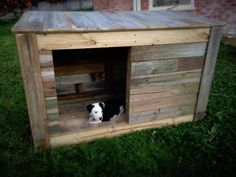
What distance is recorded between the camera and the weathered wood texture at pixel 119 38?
7.39ft

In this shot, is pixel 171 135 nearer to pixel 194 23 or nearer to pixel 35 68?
pixel 194 23

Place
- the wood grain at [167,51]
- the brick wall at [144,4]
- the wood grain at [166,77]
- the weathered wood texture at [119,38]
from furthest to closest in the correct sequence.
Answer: the brick wall at [144,4] → the wood grain at [166,77] → the wood grain at [167,51] → the weathered wood texture at [119,38]

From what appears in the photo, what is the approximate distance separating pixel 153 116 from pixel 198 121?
75 centimetres

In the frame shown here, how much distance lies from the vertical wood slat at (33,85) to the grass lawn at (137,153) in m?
0.26

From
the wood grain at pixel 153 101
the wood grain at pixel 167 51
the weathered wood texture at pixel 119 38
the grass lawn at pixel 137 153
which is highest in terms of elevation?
the weathered wood texture at pixel 119 38

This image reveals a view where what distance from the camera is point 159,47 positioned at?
8.72 feet

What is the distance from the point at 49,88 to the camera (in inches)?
96.1

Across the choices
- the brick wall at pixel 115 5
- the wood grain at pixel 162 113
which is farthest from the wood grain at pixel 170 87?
the brick wall at pixel 115 5

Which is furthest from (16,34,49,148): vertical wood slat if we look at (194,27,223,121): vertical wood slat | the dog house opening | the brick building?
the brick building

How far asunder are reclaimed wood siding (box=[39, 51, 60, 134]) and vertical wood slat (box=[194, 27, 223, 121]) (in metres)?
1.88

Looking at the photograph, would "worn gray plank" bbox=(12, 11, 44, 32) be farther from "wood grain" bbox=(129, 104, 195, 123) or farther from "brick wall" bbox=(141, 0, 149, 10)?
"brick wall" bbox=(141, 0, 149, 10)

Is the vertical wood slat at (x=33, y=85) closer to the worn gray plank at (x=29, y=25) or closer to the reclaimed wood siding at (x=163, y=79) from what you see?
the worn gray plank at (x=29, y=25)

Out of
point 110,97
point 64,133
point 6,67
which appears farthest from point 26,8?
point 64,133

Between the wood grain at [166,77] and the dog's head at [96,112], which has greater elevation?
the wood grain at [166,77]
